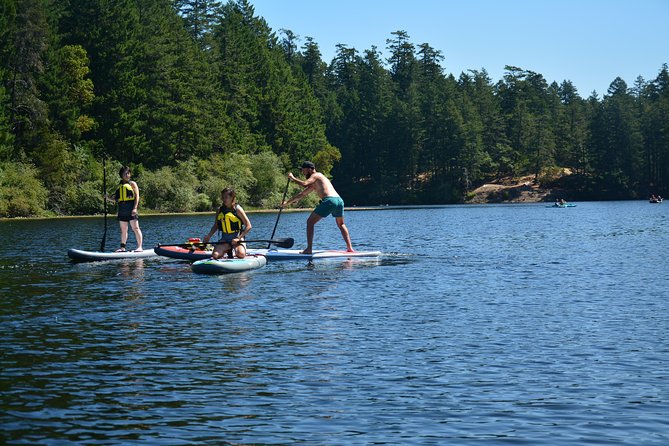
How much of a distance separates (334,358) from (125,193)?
54.1 feet

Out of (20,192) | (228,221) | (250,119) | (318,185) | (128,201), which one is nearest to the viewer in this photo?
(228,221)

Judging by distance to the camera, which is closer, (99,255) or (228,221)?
(228,221)

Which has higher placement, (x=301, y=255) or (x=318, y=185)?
(x=318, y=185)

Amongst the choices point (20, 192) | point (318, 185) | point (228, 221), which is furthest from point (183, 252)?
point (20, 192)

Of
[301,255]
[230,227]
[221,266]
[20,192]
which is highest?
[20,192]

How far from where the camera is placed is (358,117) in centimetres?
16488

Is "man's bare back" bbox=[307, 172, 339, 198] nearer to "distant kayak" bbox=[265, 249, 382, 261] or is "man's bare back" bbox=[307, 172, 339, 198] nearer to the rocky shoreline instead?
"distant kayak" bbox=[265, 249, 382, 261]

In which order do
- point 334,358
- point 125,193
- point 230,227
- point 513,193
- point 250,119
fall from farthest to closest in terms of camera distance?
point 513,193 < point 250,119 < point 125,193 < point 230,227 < point 334,358

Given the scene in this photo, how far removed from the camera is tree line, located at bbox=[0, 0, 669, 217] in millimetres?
79312

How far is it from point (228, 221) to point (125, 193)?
4.61m

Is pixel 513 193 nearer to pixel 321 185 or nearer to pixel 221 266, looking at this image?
pixel 321 185

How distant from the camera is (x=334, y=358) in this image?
1299cm

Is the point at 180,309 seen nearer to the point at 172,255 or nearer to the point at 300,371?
the point at 300,371

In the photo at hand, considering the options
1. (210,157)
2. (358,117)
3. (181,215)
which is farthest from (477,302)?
(358,117)
